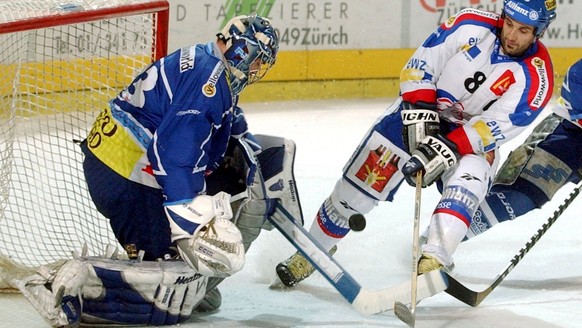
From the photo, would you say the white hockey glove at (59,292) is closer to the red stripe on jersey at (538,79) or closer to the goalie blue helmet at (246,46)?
the goalie blue helmet at (246,46)

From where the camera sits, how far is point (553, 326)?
3152 millimetres

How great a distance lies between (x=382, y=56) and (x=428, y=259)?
3.93m

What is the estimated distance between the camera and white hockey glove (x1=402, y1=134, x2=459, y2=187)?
326 centimetres

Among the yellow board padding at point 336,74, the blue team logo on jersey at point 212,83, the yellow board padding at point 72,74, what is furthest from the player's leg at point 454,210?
the yellow board padding at point 336,74

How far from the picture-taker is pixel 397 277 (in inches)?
145

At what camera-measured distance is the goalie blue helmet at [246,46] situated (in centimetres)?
296

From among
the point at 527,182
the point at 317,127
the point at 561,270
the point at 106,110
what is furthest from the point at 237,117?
the point at 317,127

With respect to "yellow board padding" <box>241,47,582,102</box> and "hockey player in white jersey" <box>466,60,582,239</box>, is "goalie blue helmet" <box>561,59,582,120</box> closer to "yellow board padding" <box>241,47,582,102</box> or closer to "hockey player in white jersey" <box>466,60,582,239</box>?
"hockey player in white jersey" <box>466,60,582,239</box>

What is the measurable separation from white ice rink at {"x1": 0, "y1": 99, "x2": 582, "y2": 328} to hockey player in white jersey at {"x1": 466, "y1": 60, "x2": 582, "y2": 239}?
8.5 inches

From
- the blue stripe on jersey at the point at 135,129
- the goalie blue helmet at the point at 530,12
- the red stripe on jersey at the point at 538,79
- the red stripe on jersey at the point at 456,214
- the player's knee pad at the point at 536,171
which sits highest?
the goalie blue helmet at the point at 530,12

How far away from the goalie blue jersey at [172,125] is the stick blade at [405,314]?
611mm

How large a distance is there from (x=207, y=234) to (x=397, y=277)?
3.44 ft

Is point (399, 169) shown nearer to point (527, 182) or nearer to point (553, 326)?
point (527, 182)

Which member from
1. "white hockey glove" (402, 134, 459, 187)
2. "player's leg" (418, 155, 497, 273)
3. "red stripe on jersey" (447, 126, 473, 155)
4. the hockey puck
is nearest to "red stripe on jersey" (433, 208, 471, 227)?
"player's leg" (418, 155, 497, 273)
